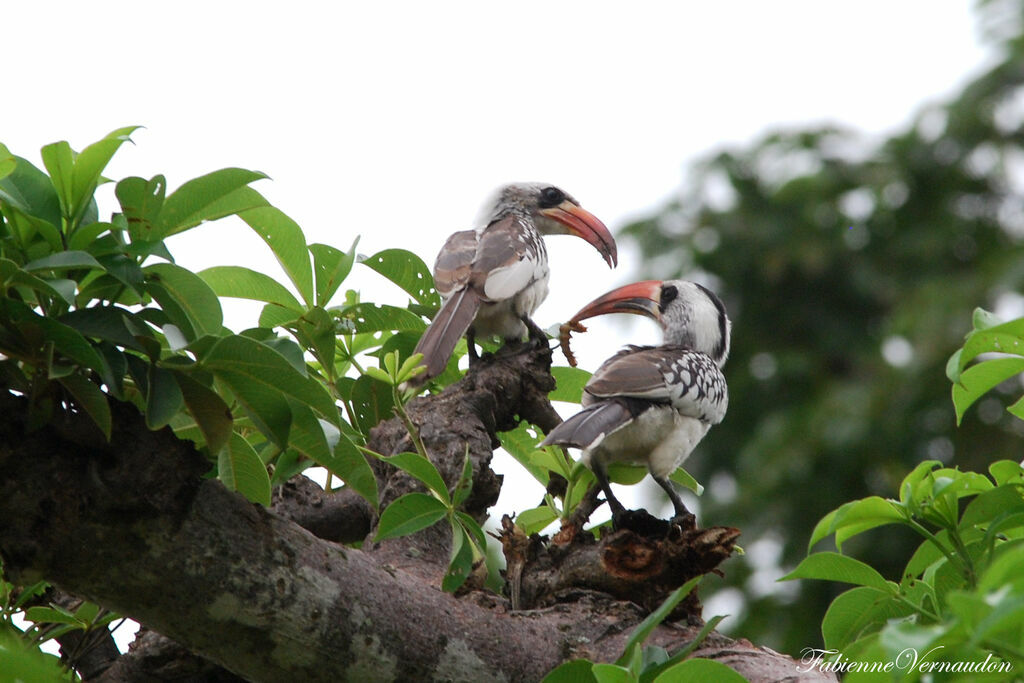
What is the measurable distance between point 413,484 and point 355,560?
63cm

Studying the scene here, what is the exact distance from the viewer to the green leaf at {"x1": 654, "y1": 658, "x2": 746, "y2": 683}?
1.42 meters

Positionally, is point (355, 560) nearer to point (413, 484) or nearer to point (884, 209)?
point (413, 484)

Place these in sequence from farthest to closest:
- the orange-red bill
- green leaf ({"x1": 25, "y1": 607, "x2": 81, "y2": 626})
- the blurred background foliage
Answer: the blurred background foliage → the orange-red bill → green leaf ({"x1": 25, "y1": 607, "x2": 81, "y2": 626})

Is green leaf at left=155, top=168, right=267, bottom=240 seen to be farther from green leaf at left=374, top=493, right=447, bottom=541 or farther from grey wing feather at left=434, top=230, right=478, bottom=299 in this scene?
grey wing feather at left=434, top=230, right=478, bottom=299

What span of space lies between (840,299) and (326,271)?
8.56m

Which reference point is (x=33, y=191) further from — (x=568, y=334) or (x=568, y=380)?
(x=568, y=334)

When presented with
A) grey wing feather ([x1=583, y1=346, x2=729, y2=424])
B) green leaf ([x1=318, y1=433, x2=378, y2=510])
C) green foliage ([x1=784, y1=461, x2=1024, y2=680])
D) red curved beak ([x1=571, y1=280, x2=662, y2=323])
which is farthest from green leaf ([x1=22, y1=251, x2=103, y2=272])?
red curved beak ([x1=571, y1=280, x2=662, y2=323])

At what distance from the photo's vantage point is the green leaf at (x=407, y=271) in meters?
2.81

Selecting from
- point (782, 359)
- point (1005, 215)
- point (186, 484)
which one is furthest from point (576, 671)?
point (1005, 215)

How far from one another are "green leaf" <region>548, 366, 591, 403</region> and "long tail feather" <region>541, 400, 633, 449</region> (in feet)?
0.32

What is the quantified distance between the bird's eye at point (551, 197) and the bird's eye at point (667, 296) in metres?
0.59

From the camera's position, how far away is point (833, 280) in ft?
33.5

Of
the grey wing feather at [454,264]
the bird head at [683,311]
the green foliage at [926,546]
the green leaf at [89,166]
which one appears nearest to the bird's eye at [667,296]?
the bird head at [683,311]

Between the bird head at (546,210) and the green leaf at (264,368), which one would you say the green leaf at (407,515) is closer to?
the green leaf at (264,368)
